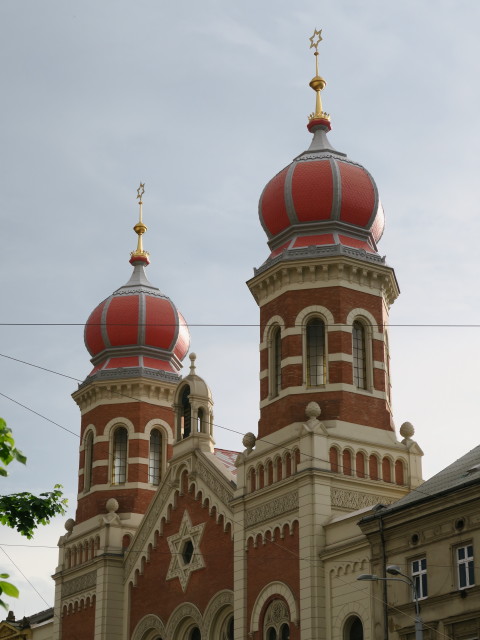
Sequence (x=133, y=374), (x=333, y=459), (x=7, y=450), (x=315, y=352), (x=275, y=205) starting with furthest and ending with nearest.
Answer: (x=133, y=374)
(x=275, y=205)
(x=315, y=352)
(x=333, y=459)
(x=7, y=450)

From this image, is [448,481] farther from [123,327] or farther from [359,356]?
[123,327]

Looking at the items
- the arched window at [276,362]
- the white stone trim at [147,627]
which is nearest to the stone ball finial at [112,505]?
the white stone trim at [147,627]

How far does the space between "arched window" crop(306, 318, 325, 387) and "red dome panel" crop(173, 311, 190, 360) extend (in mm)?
12957

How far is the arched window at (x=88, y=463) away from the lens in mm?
49562

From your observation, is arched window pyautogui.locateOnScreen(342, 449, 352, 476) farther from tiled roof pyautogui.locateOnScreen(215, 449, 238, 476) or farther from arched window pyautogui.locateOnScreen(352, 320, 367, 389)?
tiled roof pyautogui.locateOnScreen(215, 449, 238, 476)

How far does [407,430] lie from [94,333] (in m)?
17.2

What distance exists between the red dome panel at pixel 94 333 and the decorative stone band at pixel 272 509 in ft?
→ 49.7

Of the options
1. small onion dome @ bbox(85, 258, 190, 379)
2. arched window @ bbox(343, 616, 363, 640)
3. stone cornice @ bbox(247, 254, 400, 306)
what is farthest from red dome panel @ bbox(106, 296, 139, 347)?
arched window @ bbox(343, 616, 363, 640)

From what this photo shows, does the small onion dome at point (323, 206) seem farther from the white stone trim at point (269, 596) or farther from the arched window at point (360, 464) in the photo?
the white stone trim at point (269, 596)

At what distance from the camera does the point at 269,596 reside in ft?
118

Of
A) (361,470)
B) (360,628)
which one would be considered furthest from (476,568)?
(361,470)

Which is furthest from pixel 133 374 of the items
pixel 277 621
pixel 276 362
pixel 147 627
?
pixel 277 621

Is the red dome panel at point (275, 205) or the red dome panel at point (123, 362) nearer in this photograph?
the red dome panel at point (275, 205)

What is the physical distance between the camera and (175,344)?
51.4 metres
